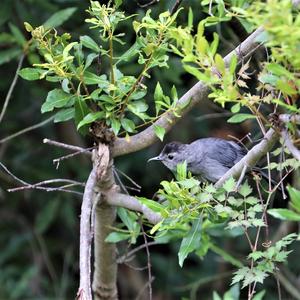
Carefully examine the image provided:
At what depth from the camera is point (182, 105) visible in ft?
13.3

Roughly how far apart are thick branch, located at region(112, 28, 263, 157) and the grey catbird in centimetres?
128

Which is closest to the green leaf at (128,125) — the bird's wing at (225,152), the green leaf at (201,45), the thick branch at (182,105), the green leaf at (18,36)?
the thick branch at (182,105)

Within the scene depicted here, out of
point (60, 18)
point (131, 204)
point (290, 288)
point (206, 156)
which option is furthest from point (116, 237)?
point (290, 288)

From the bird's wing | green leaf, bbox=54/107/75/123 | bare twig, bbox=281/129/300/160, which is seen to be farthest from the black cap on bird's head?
bare twig, bbox=281/129/300/160

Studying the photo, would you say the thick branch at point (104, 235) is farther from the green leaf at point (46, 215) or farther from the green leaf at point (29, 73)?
the green leaf at point (46, 215)

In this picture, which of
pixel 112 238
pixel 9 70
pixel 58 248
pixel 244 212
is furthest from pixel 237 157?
pixel 58 248

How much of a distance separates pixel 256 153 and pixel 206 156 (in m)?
2.00

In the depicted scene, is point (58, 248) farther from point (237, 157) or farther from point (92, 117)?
point (92, 117)

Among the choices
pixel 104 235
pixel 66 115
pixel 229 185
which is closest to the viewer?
pixel 229 185

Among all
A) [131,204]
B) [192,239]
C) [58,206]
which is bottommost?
[58,206]

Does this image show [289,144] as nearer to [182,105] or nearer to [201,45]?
[201,45]

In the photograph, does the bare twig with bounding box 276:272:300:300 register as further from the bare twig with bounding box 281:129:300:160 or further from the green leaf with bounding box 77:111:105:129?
the bare twig with bounding box 281:129:300:160

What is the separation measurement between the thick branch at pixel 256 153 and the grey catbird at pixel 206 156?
1.61 meters

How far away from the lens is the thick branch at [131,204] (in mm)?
4245
